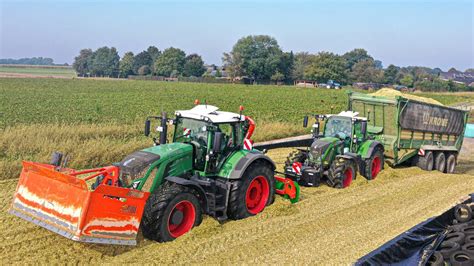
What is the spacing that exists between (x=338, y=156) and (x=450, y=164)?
22.9ft

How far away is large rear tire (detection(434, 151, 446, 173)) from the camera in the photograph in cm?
1557

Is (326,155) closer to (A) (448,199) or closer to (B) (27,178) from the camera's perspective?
(A) (448,199)

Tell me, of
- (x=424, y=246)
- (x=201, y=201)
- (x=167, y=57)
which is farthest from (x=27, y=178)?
(x=167, y=57)

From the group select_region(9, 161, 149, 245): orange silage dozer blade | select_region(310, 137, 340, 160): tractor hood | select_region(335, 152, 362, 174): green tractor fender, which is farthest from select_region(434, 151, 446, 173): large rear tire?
select_region(9, 161, 149, 245): orange silage dozer blade

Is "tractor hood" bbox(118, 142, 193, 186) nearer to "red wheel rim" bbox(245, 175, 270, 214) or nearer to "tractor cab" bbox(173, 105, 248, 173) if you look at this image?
"tractor cab" bbox(173, 105, 248, 173)

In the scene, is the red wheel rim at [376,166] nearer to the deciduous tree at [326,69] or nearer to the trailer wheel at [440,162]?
the trailer wheel at [440,162]

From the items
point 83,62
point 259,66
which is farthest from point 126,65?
point 259,66

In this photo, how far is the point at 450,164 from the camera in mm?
16281

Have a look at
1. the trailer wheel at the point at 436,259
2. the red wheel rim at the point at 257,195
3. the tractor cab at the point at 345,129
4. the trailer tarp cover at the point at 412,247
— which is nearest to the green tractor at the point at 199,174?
the red wheel rim at the point at 257,195

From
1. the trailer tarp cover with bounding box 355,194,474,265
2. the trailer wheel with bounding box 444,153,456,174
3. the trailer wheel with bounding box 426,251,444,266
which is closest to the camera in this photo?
the trailer tarp cover with bounding box 355,194,474,265

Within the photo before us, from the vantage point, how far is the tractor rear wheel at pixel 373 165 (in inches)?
486

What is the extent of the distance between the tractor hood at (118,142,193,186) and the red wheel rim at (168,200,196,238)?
0.77 meters

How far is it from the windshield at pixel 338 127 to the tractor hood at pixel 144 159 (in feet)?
19.7

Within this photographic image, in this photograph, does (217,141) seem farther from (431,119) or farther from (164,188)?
(431,119)
